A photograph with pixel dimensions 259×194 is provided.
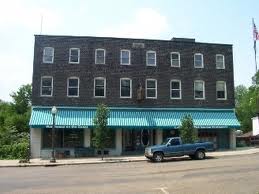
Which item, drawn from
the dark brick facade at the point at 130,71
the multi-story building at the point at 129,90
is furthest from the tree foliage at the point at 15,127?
the dark brick facade at the point at 130,71

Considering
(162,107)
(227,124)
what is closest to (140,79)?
(162,107)

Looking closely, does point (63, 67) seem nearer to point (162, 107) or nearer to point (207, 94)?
point (162, 107)

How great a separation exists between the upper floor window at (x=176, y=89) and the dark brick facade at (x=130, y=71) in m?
0.39

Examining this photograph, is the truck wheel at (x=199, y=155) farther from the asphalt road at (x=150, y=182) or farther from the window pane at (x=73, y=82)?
the window pane at (x=73, y=82)

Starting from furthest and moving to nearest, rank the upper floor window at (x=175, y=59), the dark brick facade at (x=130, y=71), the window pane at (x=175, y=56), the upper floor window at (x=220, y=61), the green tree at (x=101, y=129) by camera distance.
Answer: the upper floor window at (x=220, y=61) < the window pane at (x=175, y=56) < the upper floor window at (x=175, y=59) < the dark brick facade at (x=130, y=71) < the green tree at (x=101, y=129)

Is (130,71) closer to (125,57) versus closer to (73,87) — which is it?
(125,57)

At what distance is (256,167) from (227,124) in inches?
702

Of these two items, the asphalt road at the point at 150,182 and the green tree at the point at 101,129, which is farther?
the green tree at the point at 101,129

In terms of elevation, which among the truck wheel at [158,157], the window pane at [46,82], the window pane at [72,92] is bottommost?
the truck wheel at [158,157]

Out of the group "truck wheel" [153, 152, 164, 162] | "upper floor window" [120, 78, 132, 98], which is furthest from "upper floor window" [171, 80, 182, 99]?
"truck wheel" [153, 152, 164, 162]

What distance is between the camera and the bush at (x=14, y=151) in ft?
122

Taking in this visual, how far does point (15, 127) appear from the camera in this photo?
5650 centimetres

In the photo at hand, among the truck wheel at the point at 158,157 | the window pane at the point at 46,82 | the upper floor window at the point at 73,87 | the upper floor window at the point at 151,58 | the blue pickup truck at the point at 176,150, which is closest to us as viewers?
the truck wheel at the point at 158,157

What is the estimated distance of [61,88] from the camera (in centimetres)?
3981
